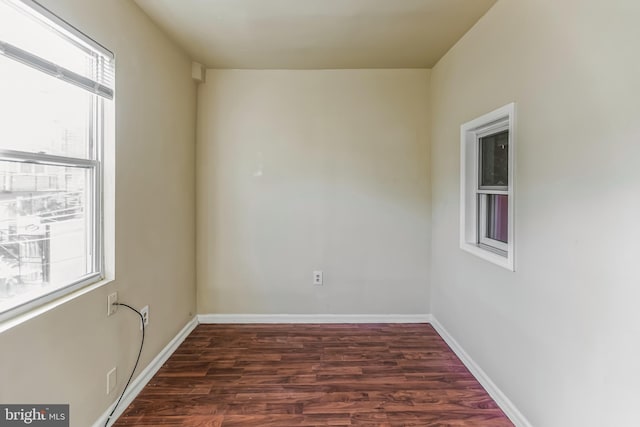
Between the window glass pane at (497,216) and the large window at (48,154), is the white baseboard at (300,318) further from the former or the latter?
the large window at (48,154)

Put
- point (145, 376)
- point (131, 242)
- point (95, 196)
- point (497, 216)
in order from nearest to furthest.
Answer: point (95, 196), point (131, 242), point (145, 376), point (497, 216)

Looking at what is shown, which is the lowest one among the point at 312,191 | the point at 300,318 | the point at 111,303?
the point at 300,318

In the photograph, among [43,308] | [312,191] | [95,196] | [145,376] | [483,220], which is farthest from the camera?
[312,191]

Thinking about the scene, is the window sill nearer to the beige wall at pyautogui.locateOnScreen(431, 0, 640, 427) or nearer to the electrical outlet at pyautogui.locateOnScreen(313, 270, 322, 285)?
the electrical outlet at pyautogui.locateOnScreen(313, 270, 322, 285)

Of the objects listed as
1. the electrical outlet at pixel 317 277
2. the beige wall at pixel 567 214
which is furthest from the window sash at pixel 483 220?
the electrical outlet at pixel 317 277

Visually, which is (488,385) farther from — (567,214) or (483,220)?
(567,214)

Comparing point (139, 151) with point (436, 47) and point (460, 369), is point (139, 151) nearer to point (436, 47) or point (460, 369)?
point (436, 47)

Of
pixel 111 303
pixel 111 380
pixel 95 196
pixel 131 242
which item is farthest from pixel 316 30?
pixel 111 380

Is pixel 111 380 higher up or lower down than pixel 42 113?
lower down

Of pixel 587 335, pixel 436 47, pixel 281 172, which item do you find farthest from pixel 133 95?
pixel 587 335

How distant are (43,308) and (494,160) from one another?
109 inches

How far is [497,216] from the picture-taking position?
7.44ft

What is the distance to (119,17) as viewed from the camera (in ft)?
6.15

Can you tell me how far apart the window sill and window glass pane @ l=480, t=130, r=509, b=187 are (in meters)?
2.60
